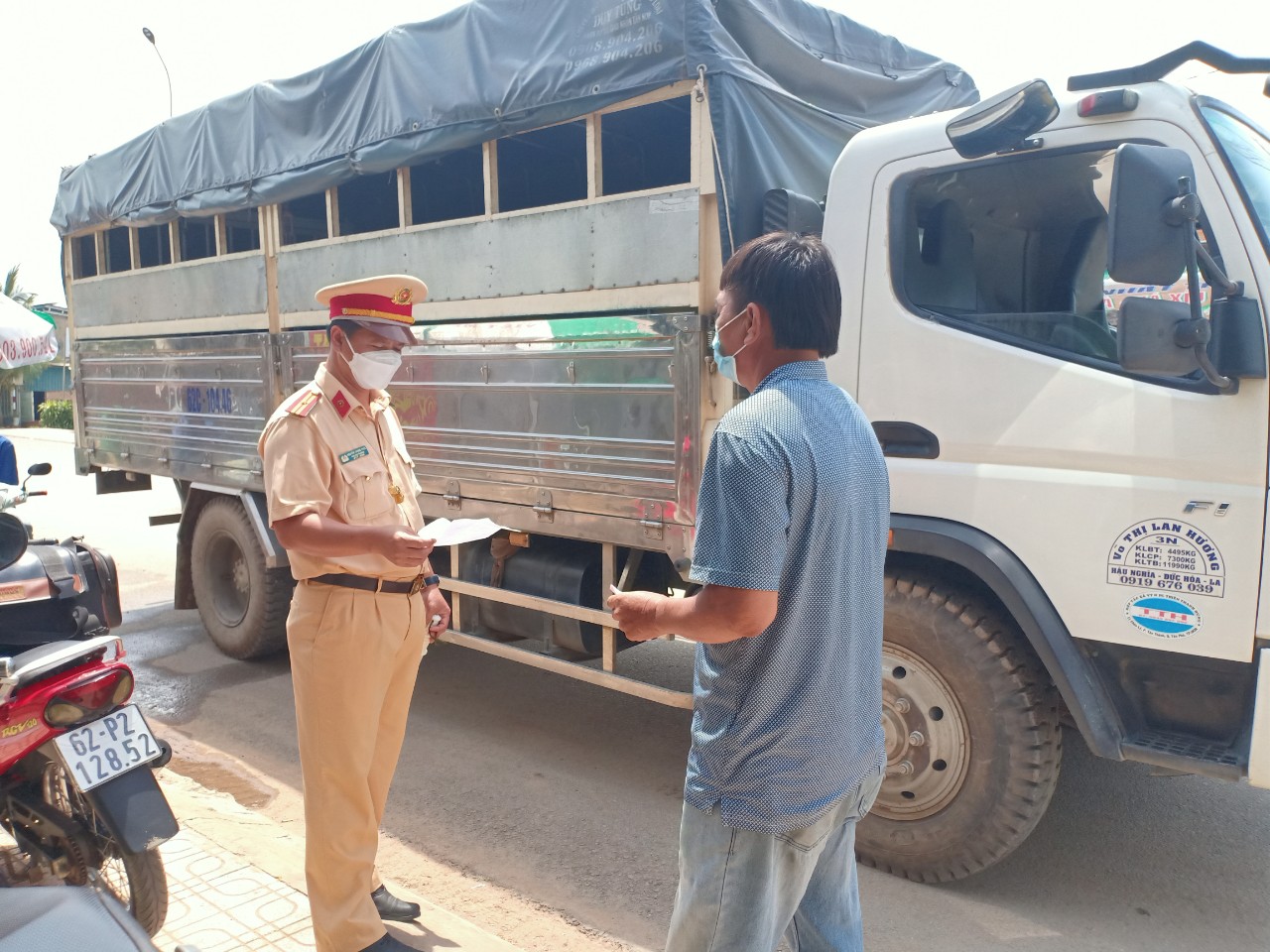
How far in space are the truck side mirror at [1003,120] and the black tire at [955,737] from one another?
138 centimetres

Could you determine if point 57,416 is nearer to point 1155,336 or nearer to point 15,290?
point 15,290

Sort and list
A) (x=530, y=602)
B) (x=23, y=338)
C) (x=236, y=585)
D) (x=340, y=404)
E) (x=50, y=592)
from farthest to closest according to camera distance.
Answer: (x=23, y=338) < (x=236, y=585) < (x=530, y=602) < (x=50, y=592) < (x=340, y=404)

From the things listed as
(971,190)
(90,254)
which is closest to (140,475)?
(90,254)

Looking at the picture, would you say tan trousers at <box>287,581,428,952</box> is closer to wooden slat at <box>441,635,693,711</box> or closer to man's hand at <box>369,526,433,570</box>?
man's hand at <box>369,526,433,570</box>

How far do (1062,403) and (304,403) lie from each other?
2153 millimetres

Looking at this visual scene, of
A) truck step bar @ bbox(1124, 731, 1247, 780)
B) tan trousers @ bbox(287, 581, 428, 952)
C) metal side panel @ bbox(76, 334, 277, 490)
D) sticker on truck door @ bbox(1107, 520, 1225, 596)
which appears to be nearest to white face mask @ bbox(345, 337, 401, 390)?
tan trousers @ bbox(287, 581, 428, 952)

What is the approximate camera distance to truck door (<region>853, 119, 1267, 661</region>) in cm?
260

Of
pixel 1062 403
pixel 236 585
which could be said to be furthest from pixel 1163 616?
pixel 236 585

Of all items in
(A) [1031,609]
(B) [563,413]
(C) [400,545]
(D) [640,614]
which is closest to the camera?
(D) [640,614]

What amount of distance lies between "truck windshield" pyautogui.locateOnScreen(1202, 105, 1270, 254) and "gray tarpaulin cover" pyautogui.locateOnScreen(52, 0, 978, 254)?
4.54ft

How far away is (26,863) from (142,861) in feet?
1.35

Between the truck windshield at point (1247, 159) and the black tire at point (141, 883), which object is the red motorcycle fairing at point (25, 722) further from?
the truck windshield at point (1247, 159)

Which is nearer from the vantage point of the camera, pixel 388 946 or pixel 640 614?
pixel 640 614

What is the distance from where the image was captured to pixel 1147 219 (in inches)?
97.0
